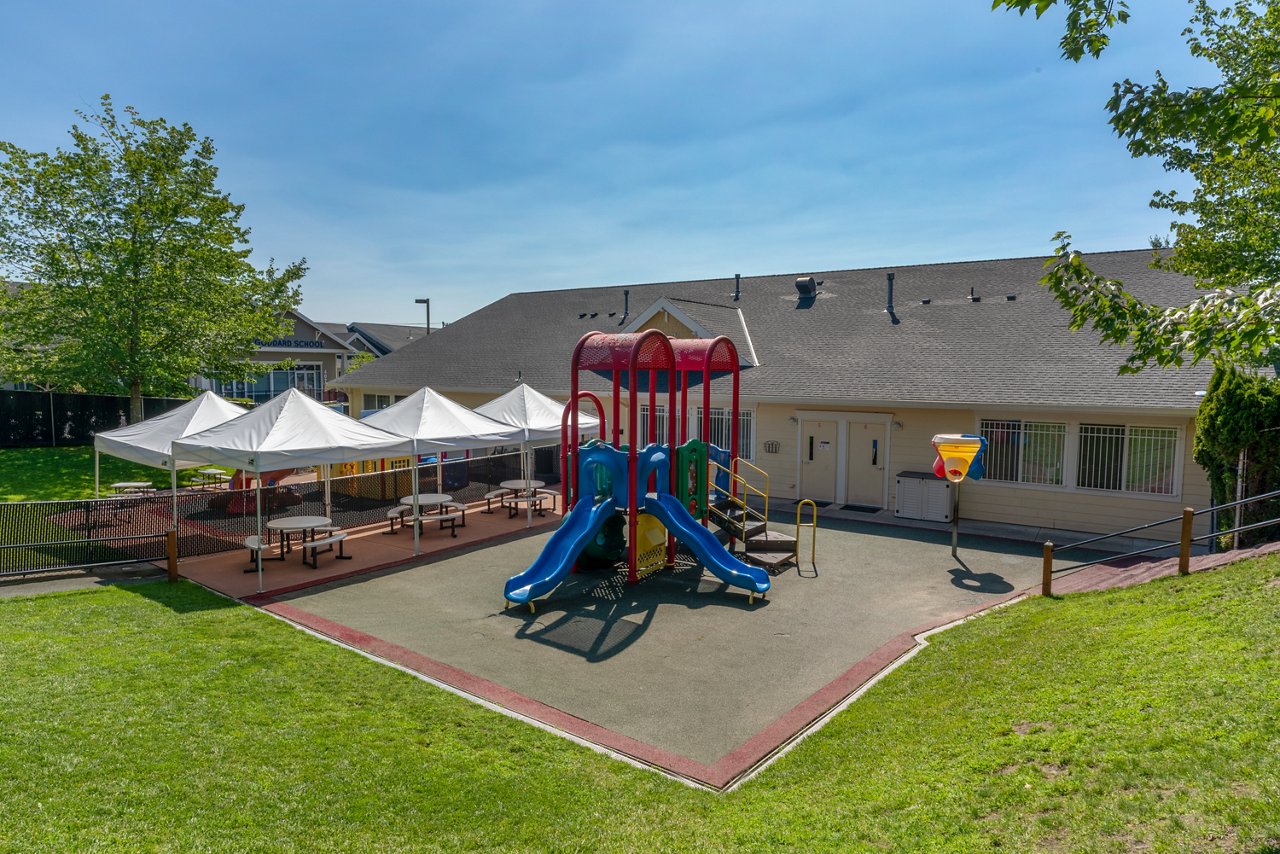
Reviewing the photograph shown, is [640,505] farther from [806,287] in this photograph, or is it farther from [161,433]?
[806,287]

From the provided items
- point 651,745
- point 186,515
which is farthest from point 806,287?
point 651,745

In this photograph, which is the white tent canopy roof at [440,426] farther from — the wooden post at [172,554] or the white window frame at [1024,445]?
the white window frame at [1024,445]

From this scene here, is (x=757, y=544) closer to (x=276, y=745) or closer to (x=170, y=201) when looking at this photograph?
(x=276, y=745)

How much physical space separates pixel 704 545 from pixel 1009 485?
28.9 ft

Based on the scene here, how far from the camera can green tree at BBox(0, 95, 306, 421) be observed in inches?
840

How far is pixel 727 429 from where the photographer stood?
70.8 feet

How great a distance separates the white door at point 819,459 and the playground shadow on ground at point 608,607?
277 inches

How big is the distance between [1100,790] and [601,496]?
881cm

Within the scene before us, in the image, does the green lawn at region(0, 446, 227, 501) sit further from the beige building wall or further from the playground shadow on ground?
the beige building wall

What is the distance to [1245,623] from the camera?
721cm

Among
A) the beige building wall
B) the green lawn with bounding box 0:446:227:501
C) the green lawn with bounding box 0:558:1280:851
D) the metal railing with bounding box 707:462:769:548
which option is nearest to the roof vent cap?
the beige building wall

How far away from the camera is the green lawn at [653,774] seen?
16.3 ft

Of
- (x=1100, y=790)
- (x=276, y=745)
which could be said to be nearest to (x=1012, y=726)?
(x=1100, y=790)

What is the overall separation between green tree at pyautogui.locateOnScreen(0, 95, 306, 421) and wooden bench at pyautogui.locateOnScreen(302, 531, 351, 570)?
37.9ft
